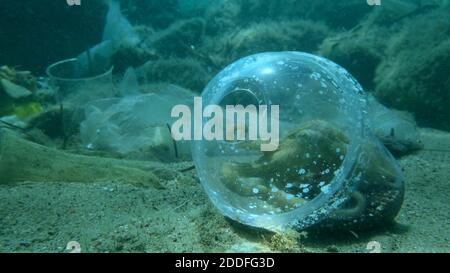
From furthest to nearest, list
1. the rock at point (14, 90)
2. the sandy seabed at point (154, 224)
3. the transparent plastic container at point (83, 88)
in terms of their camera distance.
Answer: the rock at point (14, 90)
the transparent plastic container at point (83, 88)
the sandy seabed at point (154, 224)

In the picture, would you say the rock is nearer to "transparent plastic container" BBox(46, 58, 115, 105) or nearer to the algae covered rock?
"transparent plastic container" BBox(46, 58, 115, 105)

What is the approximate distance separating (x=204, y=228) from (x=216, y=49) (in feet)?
33.3

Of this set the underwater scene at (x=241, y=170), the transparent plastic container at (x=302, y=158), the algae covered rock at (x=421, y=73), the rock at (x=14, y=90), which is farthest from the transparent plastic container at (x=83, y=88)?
the algae covered rock at (x=421, y=73)

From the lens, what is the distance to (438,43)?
303 inches

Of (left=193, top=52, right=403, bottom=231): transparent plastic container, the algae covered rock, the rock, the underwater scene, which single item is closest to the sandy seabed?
the underwater scene

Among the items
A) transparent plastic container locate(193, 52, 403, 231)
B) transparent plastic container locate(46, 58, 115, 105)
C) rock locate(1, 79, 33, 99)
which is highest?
transparent plastic container locate(193, 52, 403, 231)

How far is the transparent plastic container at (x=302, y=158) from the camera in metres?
2.86

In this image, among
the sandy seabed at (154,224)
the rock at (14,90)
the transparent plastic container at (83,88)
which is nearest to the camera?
the sandy seabed at (154,224)

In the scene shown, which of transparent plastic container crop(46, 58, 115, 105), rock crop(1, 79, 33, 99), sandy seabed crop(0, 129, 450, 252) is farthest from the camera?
rock crop(1, 79, 33, 99)

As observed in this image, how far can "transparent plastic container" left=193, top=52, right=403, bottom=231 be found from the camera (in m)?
2.86

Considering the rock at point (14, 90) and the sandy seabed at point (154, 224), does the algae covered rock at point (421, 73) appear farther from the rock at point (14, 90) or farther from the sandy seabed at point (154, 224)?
the rock at point (14, 90)

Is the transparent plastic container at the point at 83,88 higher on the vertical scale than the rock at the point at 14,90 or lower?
higher

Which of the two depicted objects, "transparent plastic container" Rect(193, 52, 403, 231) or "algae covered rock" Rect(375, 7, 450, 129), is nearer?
"transparent plastic container" Rect(193, 52, 403, 231)
